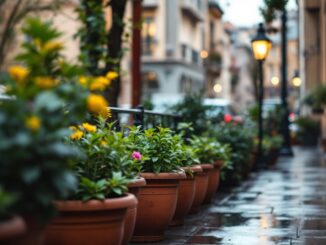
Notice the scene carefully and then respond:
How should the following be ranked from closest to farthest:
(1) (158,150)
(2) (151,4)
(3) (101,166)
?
(3) (101,166) → (1) (158,150) → (2) (151,4)

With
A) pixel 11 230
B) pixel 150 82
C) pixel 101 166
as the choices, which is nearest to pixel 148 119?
pixel 101 166

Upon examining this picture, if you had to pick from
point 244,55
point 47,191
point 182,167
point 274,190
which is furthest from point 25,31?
point 244,55

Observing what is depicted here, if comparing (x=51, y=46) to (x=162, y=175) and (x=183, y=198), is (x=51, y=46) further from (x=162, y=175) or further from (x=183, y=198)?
(x=183, y=198)

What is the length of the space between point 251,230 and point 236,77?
3261 inches

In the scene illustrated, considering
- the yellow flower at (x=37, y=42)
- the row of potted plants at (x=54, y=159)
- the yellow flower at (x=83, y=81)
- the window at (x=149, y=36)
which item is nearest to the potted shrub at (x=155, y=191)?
the row of potted plants at (x=54, y=159)

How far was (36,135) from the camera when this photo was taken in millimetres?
3533

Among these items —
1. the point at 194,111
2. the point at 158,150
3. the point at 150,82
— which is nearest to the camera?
the point at 158,150

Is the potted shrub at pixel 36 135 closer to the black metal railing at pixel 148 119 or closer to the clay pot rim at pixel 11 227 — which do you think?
the clay pot rim at pixel 11 227

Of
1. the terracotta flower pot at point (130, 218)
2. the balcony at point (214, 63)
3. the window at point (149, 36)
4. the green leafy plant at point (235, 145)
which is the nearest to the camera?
the terracotta flower pot at point (130, 218)

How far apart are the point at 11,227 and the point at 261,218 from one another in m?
5.94

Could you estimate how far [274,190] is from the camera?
13.0 m

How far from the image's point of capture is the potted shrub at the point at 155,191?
6.92 m

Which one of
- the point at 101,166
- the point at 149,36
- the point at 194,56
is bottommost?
the point at 101,166

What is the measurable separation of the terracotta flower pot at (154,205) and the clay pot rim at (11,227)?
136 inches
